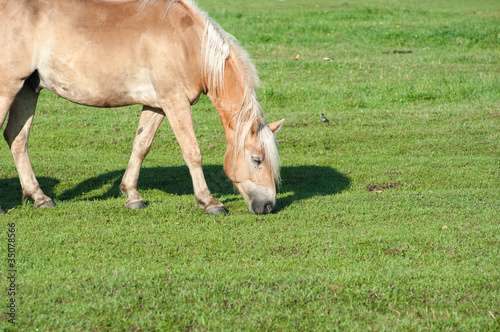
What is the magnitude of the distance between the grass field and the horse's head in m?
0.22

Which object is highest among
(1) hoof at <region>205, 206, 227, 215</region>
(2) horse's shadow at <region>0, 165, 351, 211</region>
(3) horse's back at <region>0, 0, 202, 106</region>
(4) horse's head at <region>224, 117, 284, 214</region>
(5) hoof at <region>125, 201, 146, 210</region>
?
(3) horse's back at <region>0, 0, 202, 106</region>

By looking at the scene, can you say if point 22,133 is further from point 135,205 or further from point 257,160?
point 257,160

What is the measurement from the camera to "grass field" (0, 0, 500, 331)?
405 cm

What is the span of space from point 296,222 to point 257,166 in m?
0.75

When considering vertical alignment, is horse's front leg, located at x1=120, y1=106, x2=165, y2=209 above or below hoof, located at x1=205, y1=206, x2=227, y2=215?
above

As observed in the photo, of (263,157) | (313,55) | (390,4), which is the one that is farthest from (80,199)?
(390,4)

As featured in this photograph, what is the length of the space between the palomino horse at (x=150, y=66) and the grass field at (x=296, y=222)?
2.37 feet

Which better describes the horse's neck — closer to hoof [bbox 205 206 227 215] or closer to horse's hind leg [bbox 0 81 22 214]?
hoof [bbox 205 206 227 215]

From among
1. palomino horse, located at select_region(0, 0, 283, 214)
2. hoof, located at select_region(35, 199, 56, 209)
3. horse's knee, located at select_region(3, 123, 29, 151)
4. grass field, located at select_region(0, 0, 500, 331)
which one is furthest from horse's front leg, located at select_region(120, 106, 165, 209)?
horse's knee, located at select_region(3, 123, 29, 151)

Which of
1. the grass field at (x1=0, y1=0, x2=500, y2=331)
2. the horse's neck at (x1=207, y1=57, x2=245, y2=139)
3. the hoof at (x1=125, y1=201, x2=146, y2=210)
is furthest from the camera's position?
the hoof at (x1=125, y1=201, x2=146, y2=210)

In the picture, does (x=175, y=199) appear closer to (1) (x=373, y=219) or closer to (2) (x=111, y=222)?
(2) (x=111, y=222)

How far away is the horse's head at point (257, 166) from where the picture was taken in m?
6.06

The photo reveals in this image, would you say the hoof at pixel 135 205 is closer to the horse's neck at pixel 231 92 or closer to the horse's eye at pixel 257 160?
the horse's neck at pixel 231 92

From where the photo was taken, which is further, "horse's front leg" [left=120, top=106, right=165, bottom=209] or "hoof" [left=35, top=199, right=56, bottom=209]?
"horse's front leg" [left=120, top=106, right=165, bottom=209]
